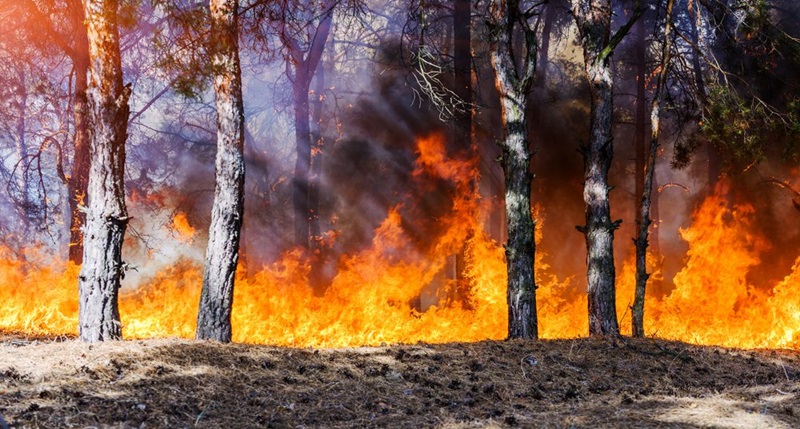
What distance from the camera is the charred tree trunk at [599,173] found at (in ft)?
36.2

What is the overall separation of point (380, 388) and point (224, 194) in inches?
158

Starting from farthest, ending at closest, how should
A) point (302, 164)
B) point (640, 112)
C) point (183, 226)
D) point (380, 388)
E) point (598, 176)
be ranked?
point (183, 226), point (302, 164), point (640, 112), point (598, 176), point (380, 388)

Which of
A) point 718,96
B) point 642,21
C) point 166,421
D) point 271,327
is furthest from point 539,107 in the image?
point 166,421

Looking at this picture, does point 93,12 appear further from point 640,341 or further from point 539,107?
point 539,107

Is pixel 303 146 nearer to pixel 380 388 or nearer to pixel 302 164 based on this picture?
pixel 302 164

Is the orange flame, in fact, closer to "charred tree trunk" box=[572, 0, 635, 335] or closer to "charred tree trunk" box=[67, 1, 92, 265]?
"charred tree trunk" box=[67, 1, 92, 265]

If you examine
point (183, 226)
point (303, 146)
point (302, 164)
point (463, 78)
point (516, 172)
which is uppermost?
point (463, 78)

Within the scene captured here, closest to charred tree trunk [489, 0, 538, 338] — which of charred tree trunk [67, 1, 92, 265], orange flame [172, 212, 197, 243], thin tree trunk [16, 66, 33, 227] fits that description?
charred tree trunk [67, 1, 92, 265]

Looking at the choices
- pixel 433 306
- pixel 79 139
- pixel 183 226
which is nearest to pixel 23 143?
pixel 183 226

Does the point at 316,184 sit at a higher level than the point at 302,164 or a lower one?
lower

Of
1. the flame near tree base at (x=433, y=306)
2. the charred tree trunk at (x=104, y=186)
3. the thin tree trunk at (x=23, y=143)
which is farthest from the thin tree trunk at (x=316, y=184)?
the charred tree trunk at (x=104, y=186)

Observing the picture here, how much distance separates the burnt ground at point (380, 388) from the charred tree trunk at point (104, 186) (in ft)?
3.75

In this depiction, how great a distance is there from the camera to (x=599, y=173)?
36.8ft

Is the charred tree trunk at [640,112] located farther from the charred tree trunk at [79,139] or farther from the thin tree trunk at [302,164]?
the charred tree trunk at [79,139]
